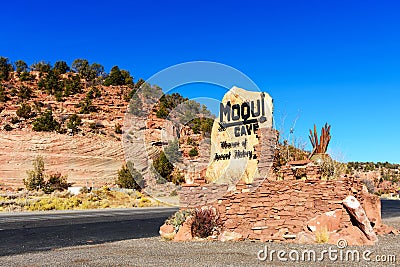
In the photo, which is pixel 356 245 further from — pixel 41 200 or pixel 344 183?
pixel 41 200

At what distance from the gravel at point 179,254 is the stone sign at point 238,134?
117 inches

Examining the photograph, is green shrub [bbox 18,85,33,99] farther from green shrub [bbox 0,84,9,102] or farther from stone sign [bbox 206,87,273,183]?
stone sign [bbox 206,87,273,183]

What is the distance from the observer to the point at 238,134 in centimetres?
1395

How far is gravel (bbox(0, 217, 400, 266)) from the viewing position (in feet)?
27.0

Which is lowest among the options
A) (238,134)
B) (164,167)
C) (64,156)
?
(164,167)

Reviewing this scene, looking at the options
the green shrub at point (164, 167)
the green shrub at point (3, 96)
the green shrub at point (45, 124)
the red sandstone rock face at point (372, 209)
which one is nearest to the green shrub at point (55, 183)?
the green shrub at point (164, 167)

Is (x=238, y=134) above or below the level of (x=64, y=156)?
below

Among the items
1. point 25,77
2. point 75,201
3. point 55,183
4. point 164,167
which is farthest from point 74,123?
point 75,201

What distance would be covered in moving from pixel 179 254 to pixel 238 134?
534 centimetres

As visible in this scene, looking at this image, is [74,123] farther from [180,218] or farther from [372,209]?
[372,209]

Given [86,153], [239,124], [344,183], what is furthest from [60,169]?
[344,183]

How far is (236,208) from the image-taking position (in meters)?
12.1

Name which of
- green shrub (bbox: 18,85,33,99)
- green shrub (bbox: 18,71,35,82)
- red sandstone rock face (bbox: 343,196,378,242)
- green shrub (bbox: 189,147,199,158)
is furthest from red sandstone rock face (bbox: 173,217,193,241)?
green shrub (bbox: 18,71,35,82)

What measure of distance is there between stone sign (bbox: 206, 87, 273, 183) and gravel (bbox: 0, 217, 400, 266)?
2984 millimetres
